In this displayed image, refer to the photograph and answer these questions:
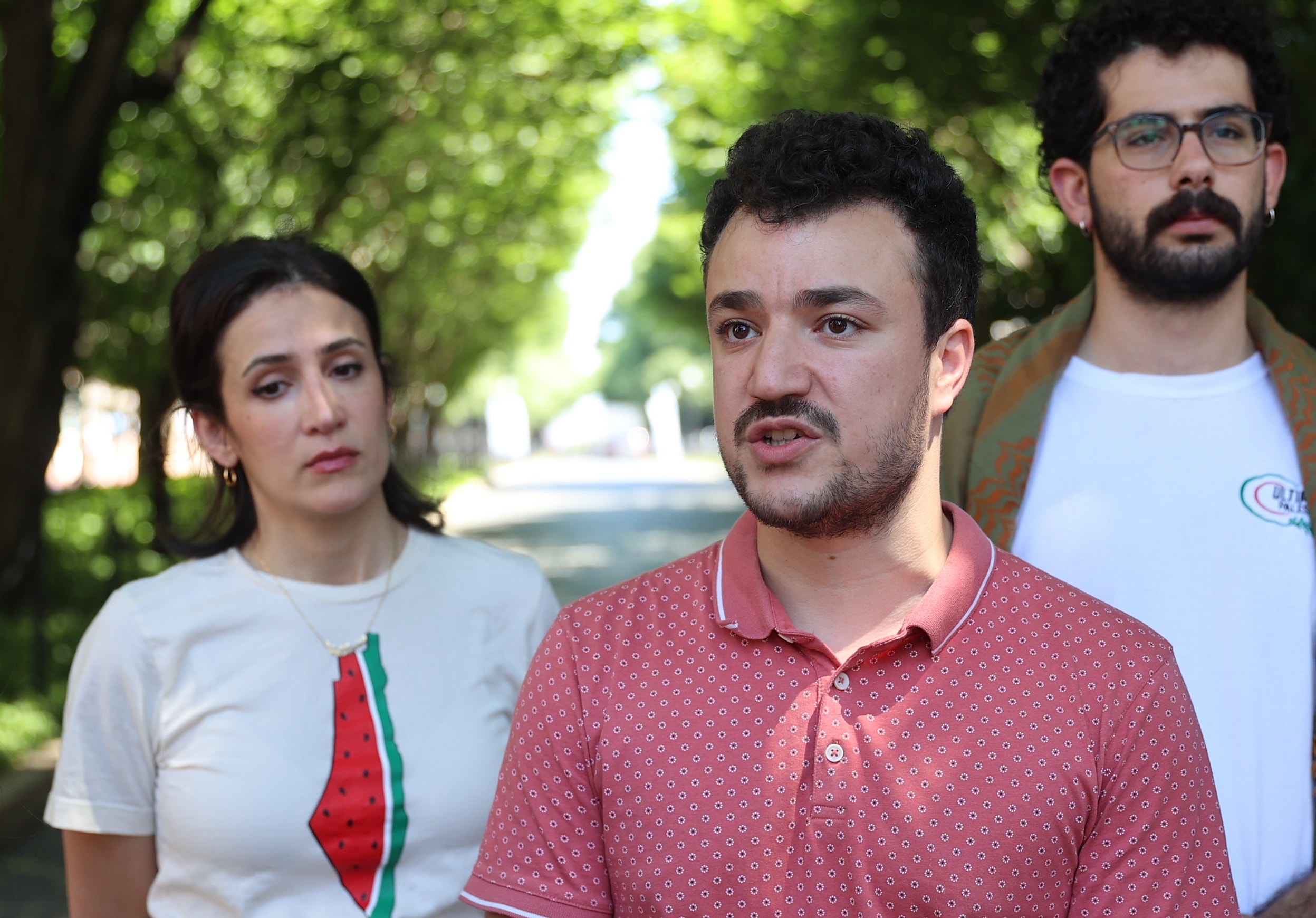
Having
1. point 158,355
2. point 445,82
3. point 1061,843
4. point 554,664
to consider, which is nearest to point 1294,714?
point 1061,843

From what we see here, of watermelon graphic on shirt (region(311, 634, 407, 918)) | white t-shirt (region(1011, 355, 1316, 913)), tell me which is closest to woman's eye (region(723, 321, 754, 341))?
white t-shirt (region(1011, 355, 1316, 913))

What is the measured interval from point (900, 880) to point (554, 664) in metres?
0.64

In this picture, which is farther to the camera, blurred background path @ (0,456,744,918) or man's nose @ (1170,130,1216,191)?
blurred background path @ (0,456,744,918)

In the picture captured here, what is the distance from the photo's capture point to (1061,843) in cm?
197

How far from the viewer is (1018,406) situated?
2.93 m

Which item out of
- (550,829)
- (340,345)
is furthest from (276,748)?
(550,829)

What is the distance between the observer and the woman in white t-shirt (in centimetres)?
283

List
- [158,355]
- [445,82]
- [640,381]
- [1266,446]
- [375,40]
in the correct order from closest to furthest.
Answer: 1. [1266,446]
2. [375,40]
3. [158,355]
4. [445,82]
5. [640,381]

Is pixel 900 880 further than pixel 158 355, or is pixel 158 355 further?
pixel 158 355

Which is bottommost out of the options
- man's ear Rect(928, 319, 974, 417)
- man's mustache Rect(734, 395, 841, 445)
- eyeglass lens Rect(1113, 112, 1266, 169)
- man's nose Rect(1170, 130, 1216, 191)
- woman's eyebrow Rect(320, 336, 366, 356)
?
man's mustache Rect(734, 395, 841, 445)

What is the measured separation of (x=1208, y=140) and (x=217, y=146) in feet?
39.6

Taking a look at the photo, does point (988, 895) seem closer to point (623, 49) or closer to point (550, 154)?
point (623, 49)

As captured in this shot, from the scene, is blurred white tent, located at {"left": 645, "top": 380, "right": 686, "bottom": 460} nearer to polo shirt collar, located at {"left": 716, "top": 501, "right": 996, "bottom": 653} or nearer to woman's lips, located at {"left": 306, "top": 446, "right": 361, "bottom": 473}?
woman's lips, located at {"left": 306, "top": 446, "right": 361, "bottom": 473}

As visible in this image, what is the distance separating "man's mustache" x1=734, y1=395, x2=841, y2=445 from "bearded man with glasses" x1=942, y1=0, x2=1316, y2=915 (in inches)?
34.3
